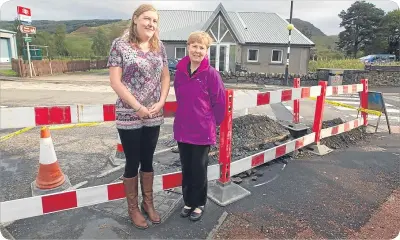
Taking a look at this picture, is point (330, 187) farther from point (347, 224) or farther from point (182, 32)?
point (182, 32)

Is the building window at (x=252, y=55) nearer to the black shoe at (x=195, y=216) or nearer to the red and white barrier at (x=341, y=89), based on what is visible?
the red and white barrier at (x=341, y=89)

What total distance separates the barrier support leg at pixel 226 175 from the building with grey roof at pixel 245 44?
22294 millimetres

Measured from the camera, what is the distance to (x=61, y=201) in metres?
2.74

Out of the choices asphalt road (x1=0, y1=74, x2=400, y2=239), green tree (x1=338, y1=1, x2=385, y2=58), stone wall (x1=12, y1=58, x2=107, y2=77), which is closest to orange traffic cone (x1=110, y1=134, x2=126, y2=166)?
asphalt road (x1=0, y1=74, x2=400, y2=239)

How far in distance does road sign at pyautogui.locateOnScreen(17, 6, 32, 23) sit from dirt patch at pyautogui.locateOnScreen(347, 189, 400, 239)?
27.5 meters

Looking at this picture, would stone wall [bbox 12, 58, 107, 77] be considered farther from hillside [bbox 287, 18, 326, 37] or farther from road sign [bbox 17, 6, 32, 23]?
hillside [bbox 287, 18, 326, 37]

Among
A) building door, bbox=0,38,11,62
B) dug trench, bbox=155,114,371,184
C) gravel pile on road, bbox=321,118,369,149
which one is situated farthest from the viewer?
building door, bbox=0,38,11,62

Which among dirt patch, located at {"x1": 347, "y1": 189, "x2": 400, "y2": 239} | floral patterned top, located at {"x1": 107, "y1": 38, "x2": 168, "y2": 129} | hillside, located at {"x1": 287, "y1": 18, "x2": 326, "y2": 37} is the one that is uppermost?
hillside, located at {"x1": 287, "y1": 18, "x2": 326, "y2": 37}

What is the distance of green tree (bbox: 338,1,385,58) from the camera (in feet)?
175

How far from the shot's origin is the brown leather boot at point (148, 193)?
9.85ft

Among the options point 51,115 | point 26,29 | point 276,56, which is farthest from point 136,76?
point 26,29

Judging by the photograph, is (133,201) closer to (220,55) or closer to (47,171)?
(47,171)

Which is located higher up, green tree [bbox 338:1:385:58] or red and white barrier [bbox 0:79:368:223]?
green tree [bbox 338:1:385:58]

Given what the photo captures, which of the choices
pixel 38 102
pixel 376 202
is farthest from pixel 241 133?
pixel 38 102
